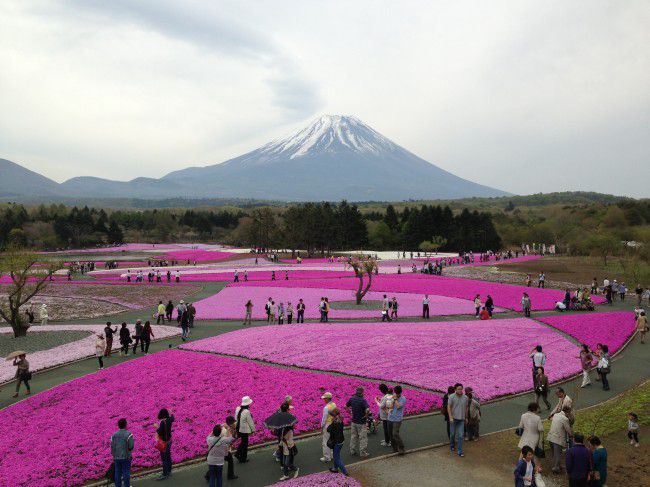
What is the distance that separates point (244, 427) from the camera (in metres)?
13.8

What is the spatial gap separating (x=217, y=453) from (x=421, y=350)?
14.6 meters

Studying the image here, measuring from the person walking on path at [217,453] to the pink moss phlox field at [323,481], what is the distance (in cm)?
148

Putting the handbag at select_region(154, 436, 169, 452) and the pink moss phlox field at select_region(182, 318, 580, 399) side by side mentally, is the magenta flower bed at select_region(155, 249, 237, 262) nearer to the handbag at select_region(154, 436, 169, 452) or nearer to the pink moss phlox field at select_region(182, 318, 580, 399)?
the pink moss phlox field at select_region(182, 318, 580, 399)

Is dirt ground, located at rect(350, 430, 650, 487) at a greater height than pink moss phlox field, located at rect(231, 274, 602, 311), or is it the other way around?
pink moss phlox field, located at rect(231, 274, 602, 311)

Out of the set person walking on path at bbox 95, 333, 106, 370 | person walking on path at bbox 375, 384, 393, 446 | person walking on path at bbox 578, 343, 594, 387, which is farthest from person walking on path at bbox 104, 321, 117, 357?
person walking on path at bbox 578, 343, 594, 387

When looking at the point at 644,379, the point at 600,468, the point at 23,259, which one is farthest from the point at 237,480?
the point at 23,259

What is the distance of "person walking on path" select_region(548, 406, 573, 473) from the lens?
1269 cm

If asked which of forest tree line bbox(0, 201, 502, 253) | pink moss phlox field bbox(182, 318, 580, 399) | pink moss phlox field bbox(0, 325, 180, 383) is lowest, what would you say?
pink moss phlox field bbox(0, 325, 180, 383)

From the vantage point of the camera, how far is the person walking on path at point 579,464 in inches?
412

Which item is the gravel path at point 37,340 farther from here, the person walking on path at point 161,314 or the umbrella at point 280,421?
the umbrella at point 280,421

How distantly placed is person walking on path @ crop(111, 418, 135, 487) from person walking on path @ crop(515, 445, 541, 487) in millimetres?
9287

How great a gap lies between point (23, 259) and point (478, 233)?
99771mm

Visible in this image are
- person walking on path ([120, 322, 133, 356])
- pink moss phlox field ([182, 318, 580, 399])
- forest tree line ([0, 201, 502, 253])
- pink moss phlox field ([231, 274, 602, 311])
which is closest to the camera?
pink moss phlox field ([182, 318, 580, 399])

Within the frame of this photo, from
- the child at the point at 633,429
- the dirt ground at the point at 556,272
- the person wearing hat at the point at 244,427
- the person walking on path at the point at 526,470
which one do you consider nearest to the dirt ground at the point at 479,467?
the child at the point at 633,429
